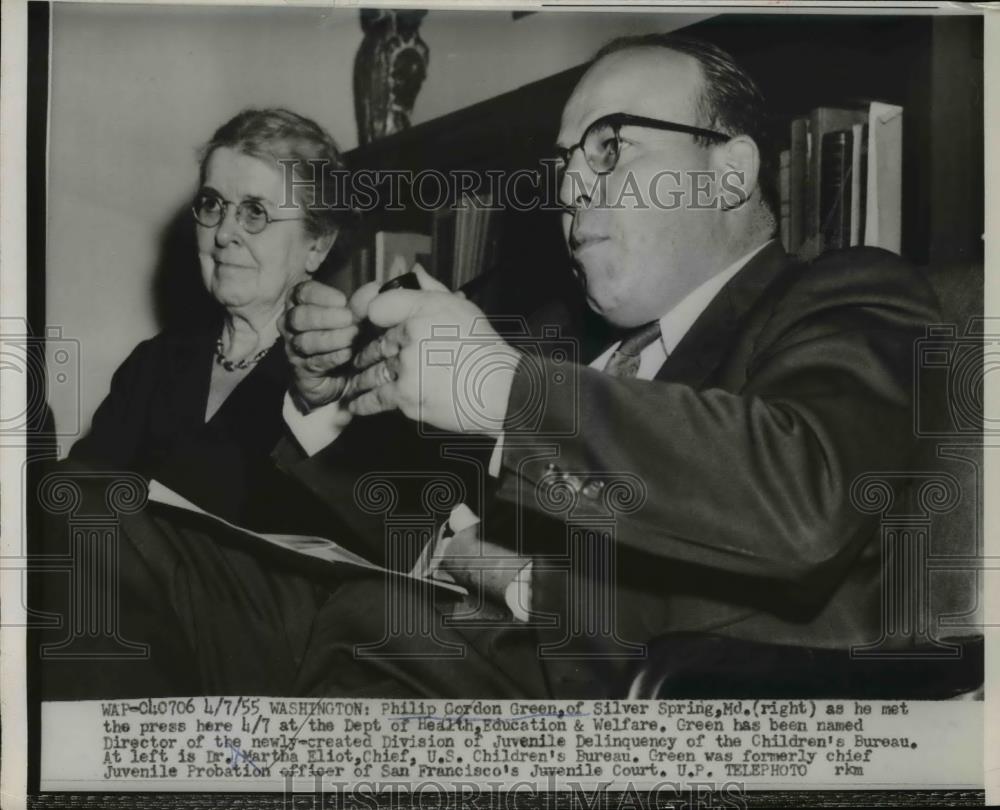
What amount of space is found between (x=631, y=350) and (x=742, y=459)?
0.35 metres

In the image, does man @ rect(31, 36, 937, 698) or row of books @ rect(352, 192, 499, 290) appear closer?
man @ rect(31, 36, 937, 698)

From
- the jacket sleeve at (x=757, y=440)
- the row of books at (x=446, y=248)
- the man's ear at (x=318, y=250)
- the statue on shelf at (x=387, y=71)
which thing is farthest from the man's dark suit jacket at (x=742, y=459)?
the statue on shelf at (x=387, y=71)

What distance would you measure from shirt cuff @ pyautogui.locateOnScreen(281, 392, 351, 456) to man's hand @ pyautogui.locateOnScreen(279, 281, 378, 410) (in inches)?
0.8

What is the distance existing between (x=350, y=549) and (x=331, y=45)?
1.18 meters

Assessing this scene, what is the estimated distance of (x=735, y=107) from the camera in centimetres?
262

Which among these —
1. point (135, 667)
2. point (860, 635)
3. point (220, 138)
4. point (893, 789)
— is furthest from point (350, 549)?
point (893, 789)

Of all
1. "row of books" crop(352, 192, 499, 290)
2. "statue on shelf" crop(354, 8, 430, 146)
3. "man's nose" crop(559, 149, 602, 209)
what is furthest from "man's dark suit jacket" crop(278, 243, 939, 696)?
"statue on shelf" crop(354, 8, 430, 146)

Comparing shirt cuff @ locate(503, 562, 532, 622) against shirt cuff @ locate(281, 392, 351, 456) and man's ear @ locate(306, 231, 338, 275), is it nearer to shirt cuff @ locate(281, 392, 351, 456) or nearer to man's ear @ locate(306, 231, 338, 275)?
shirt cuff @ locate(281, 392, 351, 456)

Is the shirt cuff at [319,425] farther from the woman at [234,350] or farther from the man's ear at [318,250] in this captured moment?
the man's ear at [318,250]

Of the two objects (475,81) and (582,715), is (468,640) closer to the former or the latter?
(582,715)

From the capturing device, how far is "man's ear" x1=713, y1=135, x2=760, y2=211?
8.57 ft

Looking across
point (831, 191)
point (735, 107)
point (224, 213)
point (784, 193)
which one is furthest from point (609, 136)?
point (224, 213)

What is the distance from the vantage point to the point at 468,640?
2.62 meters

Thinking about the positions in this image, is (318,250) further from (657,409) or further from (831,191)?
(831,191)
